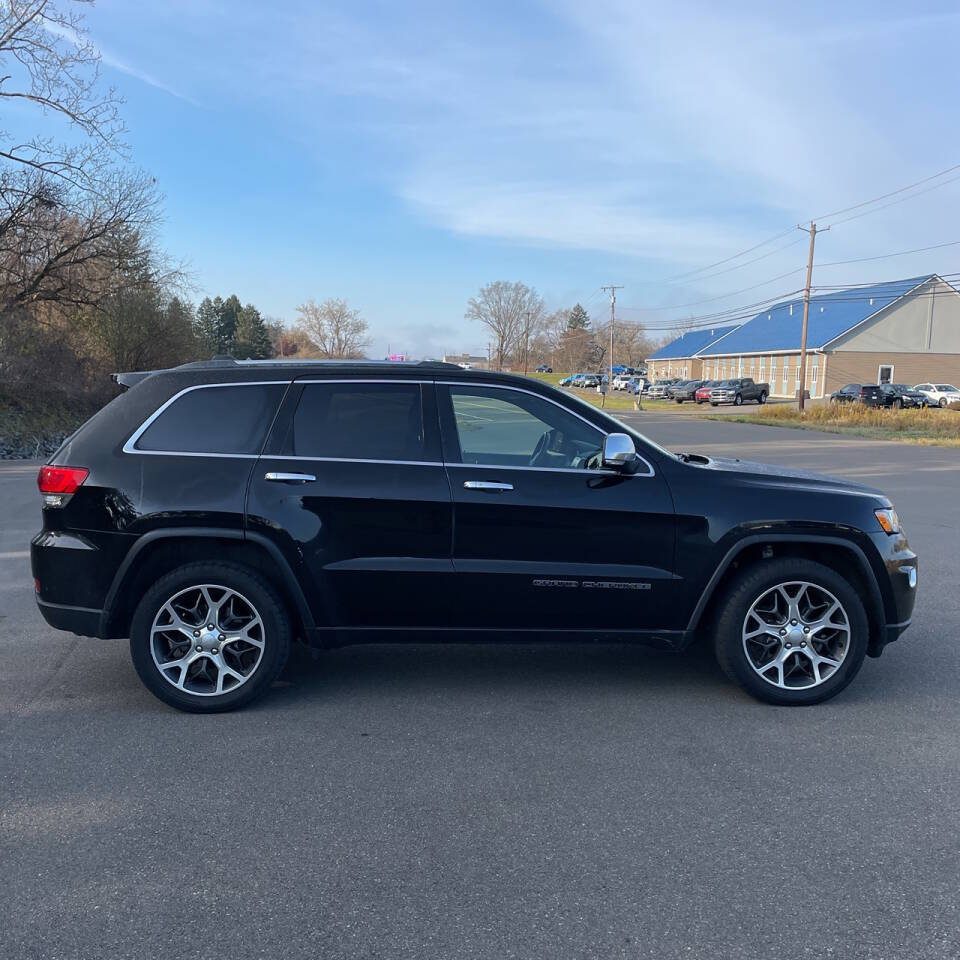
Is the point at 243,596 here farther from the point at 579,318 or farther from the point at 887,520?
the point at 579,318

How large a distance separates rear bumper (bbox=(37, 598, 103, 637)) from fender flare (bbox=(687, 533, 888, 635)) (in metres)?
3.14

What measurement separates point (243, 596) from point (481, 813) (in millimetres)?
1752

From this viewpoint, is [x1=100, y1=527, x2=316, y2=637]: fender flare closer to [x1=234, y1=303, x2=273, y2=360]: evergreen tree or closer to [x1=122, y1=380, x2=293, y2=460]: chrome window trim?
[x1=122, y1=380, x2=293, y2=460]: chrome window trim

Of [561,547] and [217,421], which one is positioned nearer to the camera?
[561,547]

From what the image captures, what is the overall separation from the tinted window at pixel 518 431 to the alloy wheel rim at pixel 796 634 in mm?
1245

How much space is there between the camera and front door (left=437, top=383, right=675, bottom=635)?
15.0ft

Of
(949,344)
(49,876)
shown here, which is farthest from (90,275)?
(949,344)

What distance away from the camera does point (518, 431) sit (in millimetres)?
4891

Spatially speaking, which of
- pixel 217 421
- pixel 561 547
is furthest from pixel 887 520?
pixel 217 421

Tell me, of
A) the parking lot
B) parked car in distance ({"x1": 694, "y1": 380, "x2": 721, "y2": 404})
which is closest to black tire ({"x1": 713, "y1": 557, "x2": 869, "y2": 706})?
the parking lot

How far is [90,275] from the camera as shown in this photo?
26797mm

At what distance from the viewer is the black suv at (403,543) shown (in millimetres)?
4523

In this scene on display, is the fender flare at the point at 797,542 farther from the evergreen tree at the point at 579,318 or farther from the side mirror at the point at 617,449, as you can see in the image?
the evergreen tree at the point at 579,318

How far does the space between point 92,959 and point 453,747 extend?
6.16 ft
